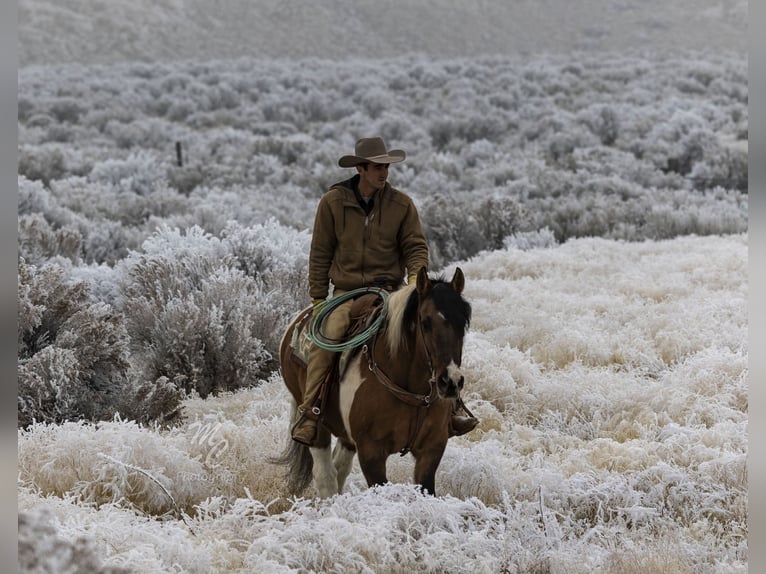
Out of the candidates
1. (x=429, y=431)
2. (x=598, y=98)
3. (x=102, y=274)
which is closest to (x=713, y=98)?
(x=598, y=98)

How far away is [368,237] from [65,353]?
11.5ft

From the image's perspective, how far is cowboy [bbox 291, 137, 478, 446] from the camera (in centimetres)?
474

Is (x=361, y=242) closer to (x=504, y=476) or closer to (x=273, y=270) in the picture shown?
(x=504, y=476)

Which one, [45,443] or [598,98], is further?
[598,98]

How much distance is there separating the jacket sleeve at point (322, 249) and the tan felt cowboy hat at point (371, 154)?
25cm

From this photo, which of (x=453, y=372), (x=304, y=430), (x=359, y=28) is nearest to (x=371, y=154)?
(x=453, y=372)

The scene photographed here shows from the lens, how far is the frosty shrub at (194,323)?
27.3 feet

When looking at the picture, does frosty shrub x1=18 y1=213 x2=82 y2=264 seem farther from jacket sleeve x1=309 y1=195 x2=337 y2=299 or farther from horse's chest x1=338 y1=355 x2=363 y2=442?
horse's chest x1=338 y1=355 x2=363 y2=442

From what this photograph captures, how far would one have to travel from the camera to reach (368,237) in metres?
4.84

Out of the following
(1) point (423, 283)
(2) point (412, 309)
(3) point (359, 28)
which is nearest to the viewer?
(1) point (423, 283)

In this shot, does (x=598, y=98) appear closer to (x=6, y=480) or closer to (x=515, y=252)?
(x=515, y=252)

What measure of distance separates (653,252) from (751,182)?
13454mm

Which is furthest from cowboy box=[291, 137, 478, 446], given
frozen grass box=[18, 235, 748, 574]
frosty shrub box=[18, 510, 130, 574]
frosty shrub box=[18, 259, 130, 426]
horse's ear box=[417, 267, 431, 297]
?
frosty shrub box=[18, 259, 130, 426]

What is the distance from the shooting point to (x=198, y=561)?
386 centimetres
